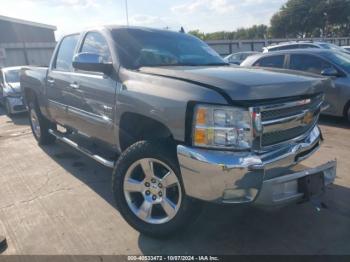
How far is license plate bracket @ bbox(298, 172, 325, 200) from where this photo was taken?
281 cm

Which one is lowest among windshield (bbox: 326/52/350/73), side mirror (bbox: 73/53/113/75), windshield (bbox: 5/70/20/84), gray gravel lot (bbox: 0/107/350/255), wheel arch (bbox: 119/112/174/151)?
gray gravel lot (bbox: 0/107/350/255)

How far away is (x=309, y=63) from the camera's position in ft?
25.8

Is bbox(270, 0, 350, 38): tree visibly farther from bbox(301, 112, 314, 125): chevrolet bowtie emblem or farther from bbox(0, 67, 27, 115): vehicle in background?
bbox(301, 112, 314, 125): chevrolet bowtie emblem

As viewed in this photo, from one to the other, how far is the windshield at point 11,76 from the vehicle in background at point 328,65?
26.0ft

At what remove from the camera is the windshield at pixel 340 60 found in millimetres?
7383

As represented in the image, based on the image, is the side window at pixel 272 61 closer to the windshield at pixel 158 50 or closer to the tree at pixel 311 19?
the windshield at pixel 158 50

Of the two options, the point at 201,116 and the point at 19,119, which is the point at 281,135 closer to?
the point at 201,116

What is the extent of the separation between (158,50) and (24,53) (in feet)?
75.3

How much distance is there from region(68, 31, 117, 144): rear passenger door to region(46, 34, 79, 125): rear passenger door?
9.1 inches

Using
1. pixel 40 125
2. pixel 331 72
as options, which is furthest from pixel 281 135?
pixel 331 72

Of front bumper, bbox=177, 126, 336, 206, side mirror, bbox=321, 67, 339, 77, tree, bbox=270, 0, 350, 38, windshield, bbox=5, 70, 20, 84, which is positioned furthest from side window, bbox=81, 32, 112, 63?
tree, bbox=270, 0, 350, 38

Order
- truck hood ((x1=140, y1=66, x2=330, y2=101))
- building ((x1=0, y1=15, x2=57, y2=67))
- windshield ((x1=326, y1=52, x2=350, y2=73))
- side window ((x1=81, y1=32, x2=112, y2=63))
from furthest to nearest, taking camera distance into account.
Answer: building ((x1=0, y1=15, x2=57, y2=67)) < windshield ((x1=326, y1=52, x2=350, y2=73)) < side window ((x1=81, y1=32, x2=112, y2=63)) < truck hood ((x1=140, y1=66, x2=330, y2=101))

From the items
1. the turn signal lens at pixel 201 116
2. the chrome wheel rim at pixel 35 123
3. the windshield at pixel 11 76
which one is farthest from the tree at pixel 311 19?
the turn signal lens at pixel 201 116

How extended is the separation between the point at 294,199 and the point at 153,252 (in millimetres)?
1257
